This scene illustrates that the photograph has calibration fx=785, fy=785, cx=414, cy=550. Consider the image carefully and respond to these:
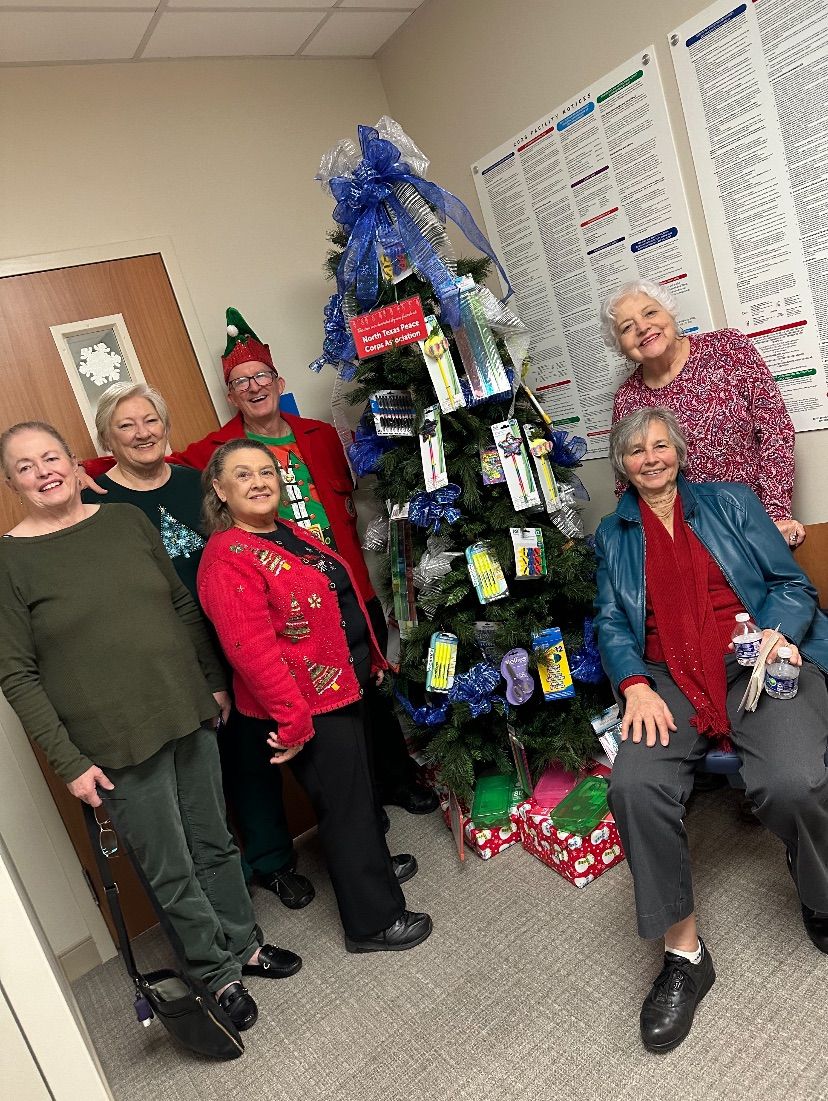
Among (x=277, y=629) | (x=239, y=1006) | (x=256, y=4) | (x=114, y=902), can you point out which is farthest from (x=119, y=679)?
(x=256, y=4)

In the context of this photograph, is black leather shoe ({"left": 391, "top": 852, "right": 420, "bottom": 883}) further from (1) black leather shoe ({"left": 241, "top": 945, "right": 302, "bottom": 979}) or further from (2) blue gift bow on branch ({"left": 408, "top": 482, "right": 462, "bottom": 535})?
(2) blue gift bow on branch ({"left": 408, "top": 482, "right": 462, "bottom": 535})

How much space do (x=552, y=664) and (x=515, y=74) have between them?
6.82ft

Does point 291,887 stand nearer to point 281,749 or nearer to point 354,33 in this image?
point 281,749

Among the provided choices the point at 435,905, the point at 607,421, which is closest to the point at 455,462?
the point at 607,421

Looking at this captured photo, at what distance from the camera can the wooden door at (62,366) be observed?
264 centimetres

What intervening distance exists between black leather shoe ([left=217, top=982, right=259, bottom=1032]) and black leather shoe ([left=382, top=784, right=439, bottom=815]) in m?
0.96

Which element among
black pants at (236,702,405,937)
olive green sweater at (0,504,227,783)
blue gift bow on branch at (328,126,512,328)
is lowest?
black pants at (236,702,405,937)

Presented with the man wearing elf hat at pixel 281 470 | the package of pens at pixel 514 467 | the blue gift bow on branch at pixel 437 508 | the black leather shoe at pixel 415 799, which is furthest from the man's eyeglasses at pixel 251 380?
the black leather shoe at pixel 415 799

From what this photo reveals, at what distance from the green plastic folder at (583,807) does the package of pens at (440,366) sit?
1250 millimetres

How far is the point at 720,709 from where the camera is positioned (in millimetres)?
1882

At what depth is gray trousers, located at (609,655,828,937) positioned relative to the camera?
1.66m

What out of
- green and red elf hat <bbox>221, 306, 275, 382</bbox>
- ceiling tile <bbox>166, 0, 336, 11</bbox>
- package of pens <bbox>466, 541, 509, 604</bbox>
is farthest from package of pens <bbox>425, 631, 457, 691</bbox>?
ceiling tile <bbox>166, 0, 336, 11</bbox>

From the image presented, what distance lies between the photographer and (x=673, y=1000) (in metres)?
1.71

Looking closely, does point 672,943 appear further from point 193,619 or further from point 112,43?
point 112,43
